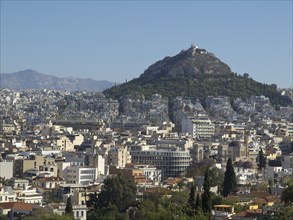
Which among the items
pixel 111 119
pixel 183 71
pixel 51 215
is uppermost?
pixel 183 71

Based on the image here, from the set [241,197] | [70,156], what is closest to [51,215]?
[241,197]

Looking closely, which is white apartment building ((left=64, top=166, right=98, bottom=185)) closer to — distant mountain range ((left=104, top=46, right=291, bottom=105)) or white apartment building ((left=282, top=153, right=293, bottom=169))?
white apartment building ((left=282, top=153, right=293, bottom=169))

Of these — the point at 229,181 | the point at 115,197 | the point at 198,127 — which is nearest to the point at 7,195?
the point at 115,197

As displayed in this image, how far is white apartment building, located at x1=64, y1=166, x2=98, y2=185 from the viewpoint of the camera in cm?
5744

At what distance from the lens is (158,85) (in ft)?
499

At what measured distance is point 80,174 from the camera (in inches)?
2279

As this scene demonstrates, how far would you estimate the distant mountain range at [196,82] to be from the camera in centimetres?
14838

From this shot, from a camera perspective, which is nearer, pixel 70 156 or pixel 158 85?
pixel 70 156

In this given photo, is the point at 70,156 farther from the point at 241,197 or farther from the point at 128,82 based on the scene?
the point at 128,82

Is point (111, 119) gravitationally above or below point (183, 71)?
below

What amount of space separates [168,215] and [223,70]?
124 meters

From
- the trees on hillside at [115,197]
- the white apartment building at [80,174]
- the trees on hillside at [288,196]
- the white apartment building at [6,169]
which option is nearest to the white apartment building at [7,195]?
the trees on hillside at [115,197]

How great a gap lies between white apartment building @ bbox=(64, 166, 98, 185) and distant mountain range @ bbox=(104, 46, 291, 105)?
8596 centimetres

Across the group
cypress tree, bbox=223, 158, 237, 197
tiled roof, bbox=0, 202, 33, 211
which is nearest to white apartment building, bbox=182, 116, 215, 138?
cypress tree, bbox=223, 158, 237, 197
